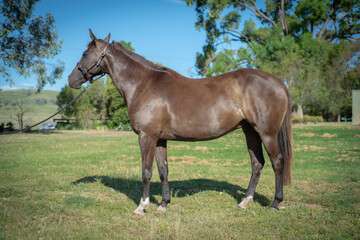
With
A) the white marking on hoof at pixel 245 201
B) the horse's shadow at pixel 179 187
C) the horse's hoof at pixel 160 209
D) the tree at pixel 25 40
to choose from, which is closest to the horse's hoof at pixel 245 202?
the white marking on hoof at pixel 245 201

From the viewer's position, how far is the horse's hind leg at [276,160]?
5.09 metres

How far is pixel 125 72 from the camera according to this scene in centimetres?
550

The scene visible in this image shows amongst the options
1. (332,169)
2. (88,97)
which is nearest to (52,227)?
(332,169)

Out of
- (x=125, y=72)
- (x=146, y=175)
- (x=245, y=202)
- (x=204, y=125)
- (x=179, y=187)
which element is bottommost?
(x=179, y=187)

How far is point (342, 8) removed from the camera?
34.4 meters

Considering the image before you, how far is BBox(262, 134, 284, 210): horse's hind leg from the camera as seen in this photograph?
509cm

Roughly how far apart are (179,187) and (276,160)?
2647 mm

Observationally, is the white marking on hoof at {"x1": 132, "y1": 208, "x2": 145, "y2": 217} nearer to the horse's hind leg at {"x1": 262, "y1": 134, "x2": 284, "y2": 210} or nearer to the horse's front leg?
the horse's front leg

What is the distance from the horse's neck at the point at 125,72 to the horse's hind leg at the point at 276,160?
2.56 meters

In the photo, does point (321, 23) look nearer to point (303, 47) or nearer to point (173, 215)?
point (303, 47)

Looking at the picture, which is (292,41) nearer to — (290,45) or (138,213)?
(290,45)

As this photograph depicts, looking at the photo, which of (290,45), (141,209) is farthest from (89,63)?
(290,45)

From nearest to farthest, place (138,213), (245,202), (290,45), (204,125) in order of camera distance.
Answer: (138,213) < (204,125) < (245,202) < (290,45)

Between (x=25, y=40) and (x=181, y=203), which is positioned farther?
(x=25, y=40)
